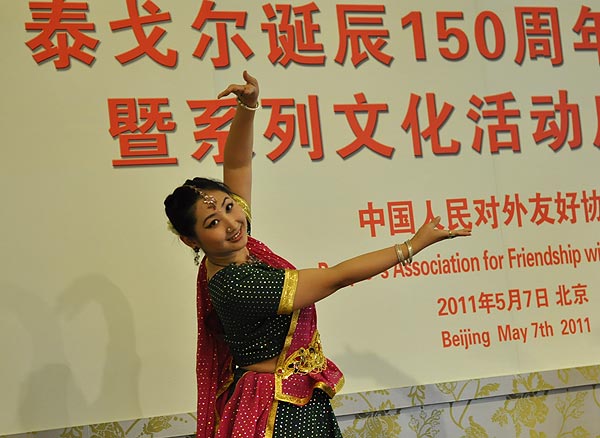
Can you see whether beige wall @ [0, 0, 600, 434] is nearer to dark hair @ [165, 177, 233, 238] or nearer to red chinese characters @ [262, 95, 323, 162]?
red chinese characters @ [262, 95, 323, 162]

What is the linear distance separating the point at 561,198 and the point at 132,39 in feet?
4.94

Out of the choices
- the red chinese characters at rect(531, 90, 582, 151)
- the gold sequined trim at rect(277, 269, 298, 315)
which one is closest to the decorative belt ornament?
the gold sequined trim at rect(277, 269, 298, 315)

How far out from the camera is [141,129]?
2.48 meters

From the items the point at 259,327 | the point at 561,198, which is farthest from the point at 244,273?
the point at 561,198

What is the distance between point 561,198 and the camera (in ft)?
9.14

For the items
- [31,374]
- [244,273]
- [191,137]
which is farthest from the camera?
[191,137]

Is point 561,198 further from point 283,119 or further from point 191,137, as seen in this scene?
point 191,137

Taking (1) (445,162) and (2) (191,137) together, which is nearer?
(2) (191,137)

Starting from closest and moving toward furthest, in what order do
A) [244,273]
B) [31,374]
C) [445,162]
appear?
[244,273], [31,374], [445,162]

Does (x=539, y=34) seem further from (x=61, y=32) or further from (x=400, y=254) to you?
(x=61, y=32)

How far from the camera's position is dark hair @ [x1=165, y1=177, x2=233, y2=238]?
70.6 inches

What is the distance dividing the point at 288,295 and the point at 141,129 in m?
0.98

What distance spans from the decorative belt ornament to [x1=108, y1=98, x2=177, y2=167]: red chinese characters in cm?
89

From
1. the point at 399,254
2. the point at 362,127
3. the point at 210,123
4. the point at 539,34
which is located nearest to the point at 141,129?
the point at 210,123
